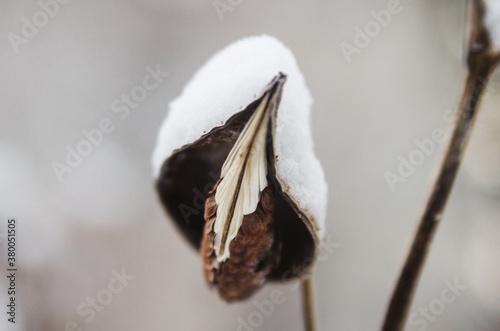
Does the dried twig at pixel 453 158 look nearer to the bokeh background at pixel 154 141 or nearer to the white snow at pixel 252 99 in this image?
the white snow at pixel 252 99

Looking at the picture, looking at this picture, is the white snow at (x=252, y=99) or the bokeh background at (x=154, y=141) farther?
the bokeh background at (x=154, y=141)

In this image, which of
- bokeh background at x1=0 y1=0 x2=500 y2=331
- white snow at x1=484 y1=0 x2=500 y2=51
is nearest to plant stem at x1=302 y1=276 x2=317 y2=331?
white snow at x1=484 y1=0 x2=500 y2=51

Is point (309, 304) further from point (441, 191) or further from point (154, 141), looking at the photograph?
point (154, 141)

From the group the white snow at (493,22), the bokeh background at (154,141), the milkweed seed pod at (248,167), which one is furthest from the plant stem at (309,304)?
the bokeh background at (154,141)

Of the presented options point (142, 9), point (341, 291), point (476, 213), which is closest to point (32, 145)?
point (142, 9)

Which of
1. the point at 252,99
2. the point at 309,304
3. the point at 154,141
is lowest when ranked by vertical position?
the point at 309,304

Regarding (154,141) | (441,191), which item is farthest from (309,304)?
(154,141)

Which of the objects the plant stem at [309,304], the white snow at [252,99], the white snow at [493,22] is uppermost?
the white snow at [252,99]
